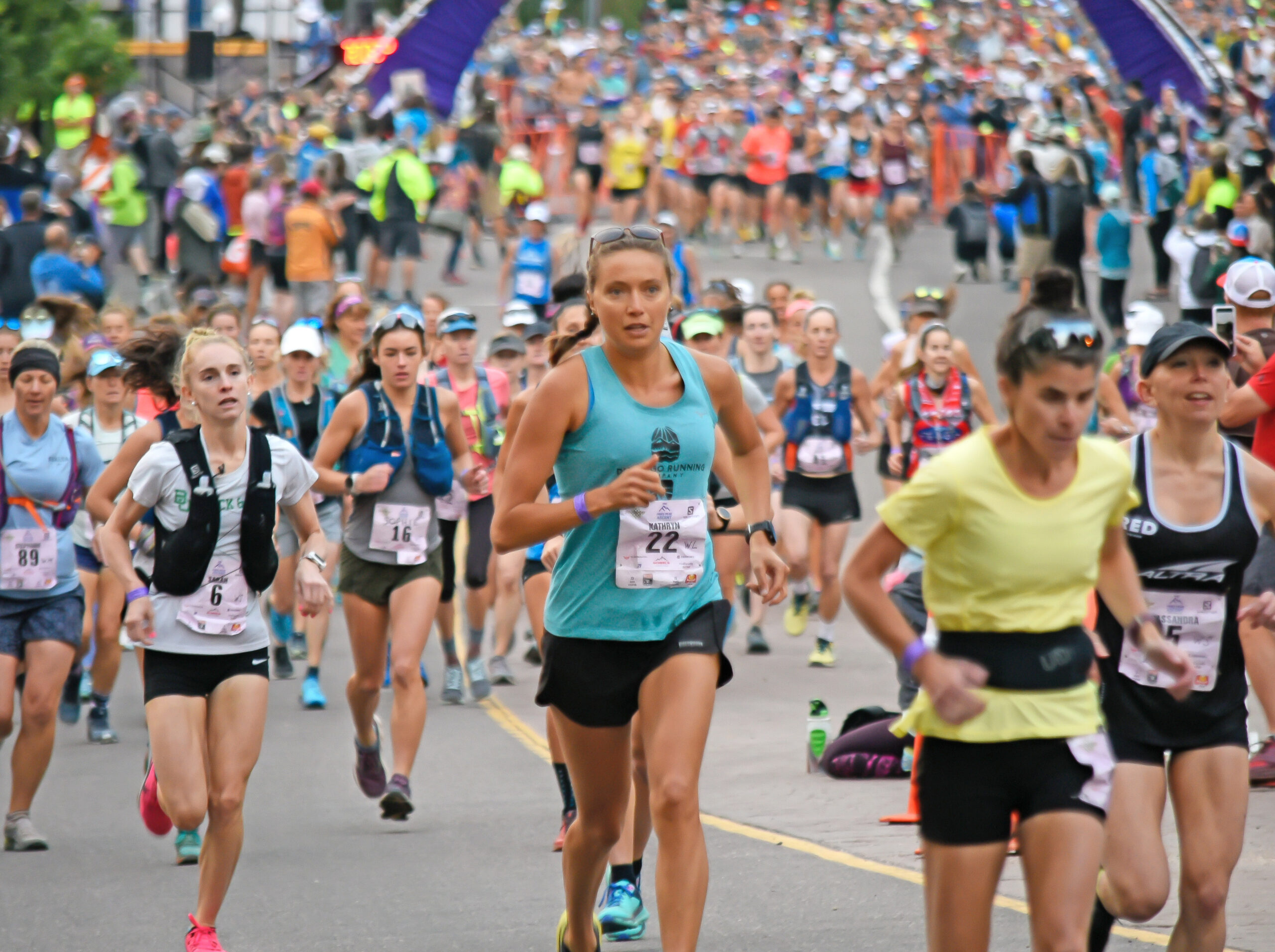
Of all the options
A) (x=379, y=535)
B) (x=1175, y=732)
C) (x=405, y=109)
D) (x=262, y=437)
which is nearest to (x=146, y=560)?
(x=262, y=437)

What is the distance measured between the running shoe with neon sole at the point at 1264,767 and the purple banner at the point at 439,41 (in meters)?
25.0

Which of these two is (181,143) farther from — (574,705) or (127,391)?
(574,705)

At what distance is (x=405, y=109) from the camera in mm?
25875

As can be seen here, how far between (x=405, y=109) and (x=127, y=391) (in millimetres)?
16165

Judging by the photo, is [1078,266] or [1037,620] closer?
[1037,620]

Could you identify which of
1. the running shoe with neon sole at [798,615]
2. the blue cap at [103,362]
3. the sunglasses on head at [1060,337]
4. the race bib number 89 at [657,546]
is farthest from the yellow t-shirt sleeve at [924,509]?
the running shoe with neon sole at [798,615]

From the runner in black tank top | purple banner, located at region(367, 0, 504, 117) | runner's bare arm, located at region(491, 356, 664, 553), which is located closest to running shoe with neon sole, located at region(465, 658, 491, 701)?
runner's bare arm, located at region(491, 356, 664, 553)

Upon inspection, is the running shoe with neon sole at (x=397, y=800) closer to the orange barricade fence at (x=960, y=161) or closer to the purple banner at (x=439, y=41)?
the orange barricade fence at (x=960, y=161)

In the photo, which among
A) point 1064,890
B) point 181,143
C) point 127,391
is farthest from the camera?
point 181,143

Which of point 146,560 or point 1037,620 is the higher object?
point 1037,620

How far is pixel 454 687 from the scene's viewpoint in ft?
37.0

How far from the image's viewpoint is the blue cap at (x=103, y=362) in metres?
10.3

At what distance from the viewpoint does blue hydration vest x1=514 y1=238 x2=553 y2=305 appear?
19719 millimetres

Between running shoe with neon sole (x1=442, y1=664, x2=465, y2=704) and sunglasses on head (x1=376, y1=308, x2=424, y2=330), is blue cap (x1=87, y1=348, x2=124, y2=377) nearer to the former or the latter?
sunglasses on head (x1=376, y1=308, x2=424, y2=330)
